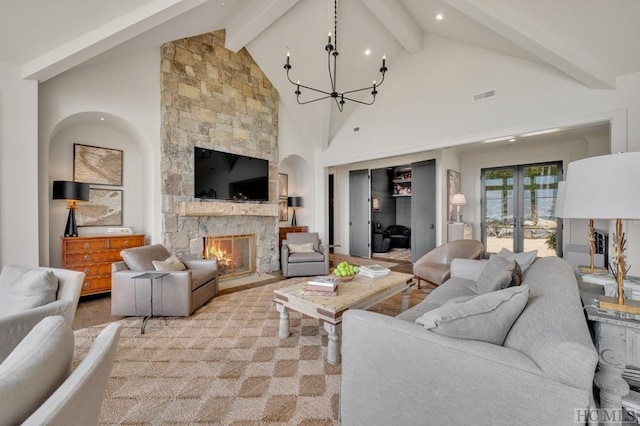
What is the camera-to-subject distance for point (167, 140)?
424 centimetres

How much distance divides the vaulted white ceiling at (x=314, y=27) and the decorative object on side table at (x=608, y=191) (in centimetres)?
255

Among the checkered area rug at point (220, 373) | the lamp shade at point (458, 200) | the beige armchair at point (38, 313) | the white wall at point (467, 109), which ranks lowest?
the checkered area rug at point (220, 373)

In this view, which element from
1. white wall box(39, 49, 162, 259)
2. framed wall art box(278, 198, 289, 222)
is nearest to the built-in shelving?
framed wall art box(278, 198, 289, 222)

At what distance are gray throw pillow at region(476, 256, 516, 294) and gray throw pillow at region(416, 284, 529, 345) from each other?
0.64 m

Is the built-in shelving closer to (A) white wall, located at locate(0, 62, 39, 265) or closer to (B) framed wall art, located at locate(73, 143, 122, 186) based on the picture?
(B) framed wall art, located at locate(73, 143, 122, 186)

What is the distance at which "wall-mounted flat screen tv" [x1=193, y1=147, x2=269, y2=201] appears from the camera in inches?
179

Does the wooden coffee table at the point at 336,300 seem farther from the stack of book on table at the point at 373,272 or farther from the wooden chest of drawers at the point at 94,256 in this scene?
the wooden chest of drawers at the point at 94,256

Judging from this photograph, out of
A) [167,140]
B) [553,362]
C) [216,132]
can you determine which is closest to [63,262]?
[167,140]

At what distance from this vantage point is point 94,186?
408 centimetres

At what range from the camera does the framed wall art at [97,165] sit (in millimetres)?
3939

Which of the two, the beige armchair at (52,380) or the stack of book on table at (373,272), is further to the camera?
the stack of book on table at (373,272)

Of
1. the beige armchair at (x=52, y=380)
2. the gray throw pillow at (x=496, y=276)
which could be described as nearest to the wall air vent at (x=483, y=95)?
the gray throw pillow at (x=496, y=276)

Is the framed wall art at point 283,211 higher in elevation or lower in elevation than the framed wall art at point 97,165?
lower

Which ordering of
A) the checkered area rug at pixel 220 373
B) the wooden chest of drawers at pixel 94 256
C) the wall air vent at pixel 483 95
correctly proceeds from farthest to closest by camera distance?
Answer: the wall air vent at pixel 483 95 → the wooden chest of drawers at pixel 94 256 → the checkered area rug at pixel 220 373
